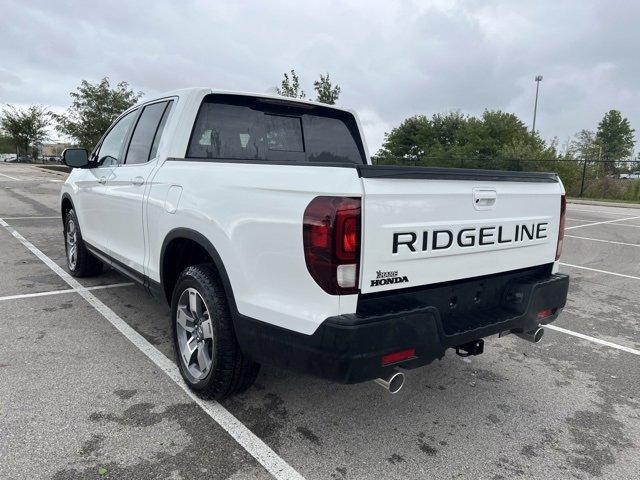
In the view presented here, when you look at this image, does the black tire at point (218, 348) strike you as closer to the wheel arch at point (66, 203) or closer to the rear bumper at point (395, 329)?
the rear bumper at point (395, 329)

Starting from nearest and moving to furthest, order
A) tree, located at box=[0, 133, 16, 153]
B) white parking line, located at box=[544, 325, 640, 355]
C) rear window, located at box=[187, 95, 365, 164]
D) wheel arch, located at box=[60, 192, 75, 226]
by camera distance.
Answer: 1. rear window, located at box=[187, 95, 365, 164]
2. white parking line, located at box=[544, 325, 640, 355]
3. wheel arch, located at box=[60, 192, 75, 226]
4. tree, located at box=[0, 133, 16, 153]

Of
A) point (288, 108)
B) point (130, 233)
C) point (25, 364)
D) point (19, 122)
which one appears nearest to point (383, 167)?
point (288, 108)

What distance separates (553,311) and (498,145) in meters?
49.4

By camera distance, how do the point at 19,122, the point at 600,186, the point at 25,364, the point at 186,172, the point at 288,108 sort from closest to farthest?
the point at 186,172 → the point at 25,364 → the point at 288,108 → the point at 600,186 → the point at 19,122

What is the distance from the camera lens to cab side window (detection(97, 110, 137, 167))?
4465mm

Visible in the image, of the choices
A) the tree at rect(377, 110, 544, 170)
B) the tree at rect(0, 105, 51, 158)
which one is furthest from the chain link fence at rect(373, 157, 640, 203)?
the tree at rect(0, 105, 51, 158)

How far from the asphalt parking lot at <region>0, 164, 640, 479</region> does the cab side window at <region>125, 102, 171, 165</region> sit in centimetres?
147

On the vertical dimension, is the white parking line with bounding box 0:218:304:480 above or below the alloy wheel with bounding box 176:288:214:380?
below

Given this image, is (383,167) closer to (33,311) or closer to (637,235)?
(33,311)

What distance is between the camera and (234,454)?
251 cm

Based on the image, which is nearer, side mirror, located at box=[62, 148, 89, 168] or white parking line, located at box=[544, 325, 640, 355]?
white parking line, located at box=[544, 325, 640, 355]

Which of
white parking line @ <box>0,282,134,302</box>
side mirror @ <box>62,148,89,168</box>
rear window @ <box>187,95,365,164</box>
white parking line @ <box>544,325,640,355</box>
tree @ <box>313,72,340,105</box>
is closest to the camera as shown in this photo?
rear window @ <box>187,95,365,164</box>

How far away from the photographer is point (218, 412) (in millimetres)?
2902

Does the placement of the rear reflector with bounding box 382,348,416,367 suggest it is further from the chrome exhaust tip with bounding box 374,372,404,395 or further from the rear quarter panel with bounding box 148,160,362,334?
the rear quarter panel with bounding box 148,160,362,334
